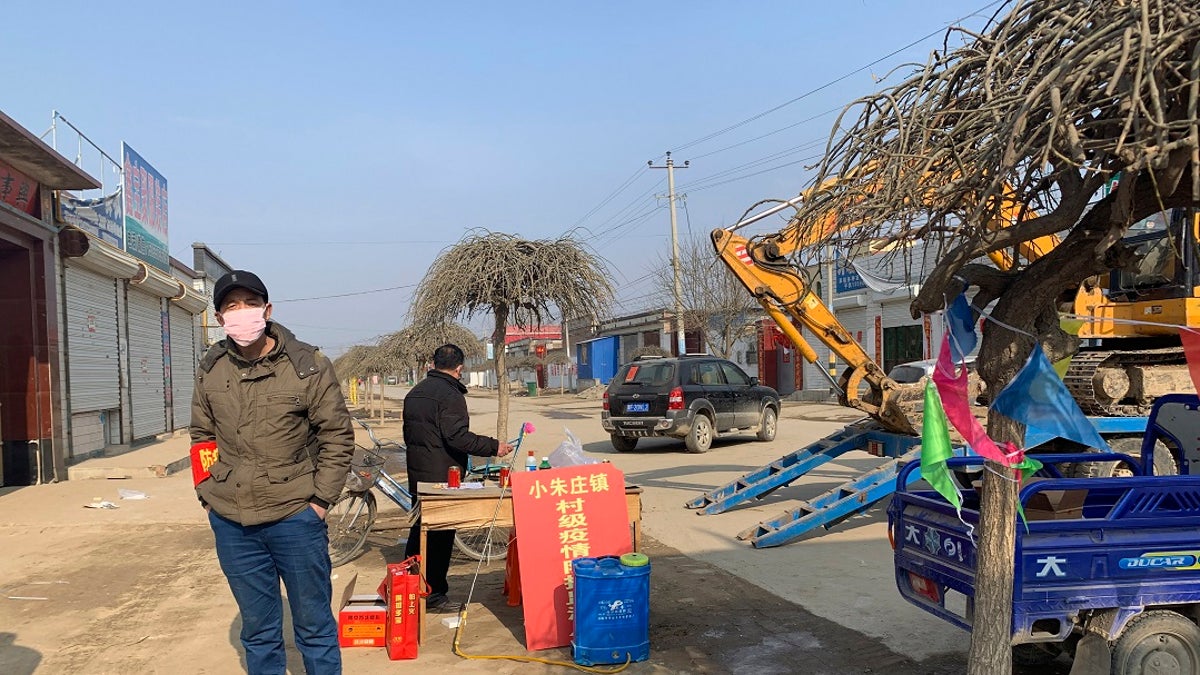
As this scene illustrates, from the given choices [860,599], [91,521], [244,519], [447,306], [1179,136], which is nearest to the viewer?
[1179,136]

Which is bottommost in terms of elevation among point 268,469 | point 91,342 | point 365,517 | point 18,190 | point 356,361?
point 365,517

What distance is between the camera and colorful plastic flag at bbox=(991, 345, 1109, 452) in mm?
3273

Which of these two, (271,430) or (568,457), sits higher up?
(271,430)

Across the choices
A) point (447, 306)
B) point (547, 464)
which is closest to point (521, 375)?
point (447, 306)

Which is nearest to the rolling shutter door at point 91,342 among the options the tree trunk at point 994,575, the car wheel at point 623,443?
the car wheel at point 623,443

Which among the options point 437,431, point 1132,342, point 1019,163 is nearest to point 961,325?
point 1019,163

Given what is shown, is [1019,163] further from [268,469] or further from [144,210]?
[144,210]

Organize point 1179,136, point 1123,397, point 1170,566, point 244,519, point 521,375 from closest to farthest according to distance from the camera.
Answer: point 1179,136, point 244,519, point 1170,566, point 1123,397, point 521,375

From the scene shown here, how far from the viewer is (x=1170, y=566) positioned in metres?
3.91

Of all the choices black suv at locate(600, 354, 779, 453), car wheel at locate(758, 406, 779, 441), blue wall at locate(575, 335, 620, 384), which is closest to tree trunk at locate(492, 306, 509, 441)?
black suv at locate(600, 354, 779, 453)

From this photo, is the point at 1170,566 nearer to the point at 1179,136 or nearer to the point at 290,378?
the point at 1179,136

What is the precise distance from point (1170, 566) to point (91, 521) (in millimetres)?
10488

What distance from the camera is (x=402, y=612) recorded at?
4980 mm

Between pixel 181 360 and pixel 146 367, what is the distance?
425cm
